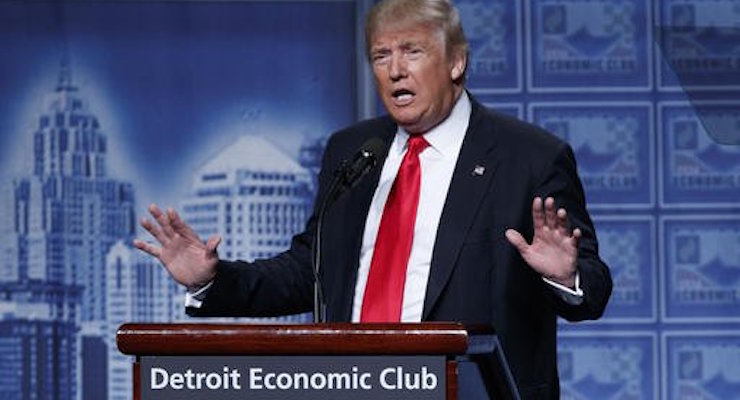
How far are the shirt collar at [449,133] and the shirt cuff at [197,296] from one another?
1.50 ft

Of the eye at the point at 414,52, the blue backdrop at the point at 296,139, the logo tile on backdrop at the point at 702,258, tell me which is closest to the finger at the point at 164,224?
the eye at the point at 414,52

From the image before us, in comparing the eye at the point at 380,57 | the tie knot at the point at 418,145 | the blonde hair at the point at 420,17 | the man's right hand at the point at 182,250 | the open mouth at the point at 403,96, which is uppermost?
the blonde hair at the point at 420,17

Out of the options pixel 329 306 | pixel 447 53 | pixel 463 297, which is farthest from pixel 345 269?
pixel 447 53

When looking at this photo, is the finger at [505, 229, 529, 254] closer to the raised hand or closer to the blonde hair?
the raised hand

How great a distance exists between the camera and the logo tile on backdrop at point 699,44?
4.05 meters

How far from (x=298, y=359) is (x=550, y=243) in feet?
1.86

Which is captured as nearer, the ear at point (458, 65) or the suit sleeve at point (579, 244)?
the suit sleeve at point (579, 244)

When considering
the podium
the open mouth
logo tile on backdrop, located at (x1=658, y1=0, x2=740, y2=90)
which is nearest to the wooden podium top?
the podium

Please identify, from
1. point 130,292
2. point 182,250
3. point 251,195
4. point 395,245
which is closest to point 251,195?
point 251,195

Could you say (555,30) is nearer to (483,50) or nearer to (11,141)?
(483,50)

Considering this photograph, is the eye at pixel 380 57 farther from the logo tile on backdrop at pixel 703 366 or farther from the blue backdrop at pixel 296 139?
the logo tile on backdrop at pixel 703 366

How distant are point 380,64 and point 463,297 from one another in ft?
1.44

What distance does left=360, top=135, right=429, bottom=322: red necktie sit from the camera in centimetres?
246

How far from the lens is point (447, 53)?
8.61ft
